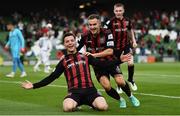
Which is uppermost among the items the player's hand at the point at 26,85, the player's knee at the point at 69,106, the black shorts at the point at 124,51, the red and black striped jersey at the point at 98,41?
the red and black striped jersey at the point at 98,41

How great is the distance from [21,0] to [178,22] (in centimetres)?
1394

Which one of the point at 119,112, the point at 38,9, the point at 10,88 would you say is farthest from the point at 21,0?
the point at 119,112

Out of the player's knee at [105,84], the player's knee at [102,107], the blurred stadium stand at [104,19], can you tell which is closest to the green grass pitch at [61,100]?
the player's knee at [102,107]

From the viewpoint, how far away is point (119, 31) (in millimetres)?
13914

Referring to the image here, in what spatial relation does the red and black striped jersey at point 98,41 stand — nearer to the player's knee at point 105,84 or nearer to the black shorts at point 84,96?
the player's knee at point 105,84

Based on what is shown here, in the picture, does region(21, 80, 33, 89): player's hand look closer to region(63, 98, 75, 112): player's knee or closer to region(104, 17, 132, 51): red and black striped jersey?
region(63, 98, 75, 112): player's knee

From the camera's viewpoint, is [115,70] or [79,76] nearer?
[79,76]

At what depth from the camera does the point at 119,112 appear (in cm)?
1058

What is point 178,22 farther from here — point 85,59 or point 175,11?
point 85,59

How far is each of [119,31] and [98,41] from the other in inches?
100

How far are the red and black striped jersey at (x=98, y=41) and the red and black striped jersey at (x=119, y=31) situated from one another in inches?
→ 88.3

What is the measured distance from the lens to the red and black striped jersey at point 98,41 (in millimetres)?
11367

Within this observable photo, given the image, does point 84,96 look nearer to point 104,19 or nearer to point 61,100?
point 61,100

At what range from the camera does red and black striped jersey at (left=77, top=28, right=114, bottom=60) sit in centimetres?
1137
